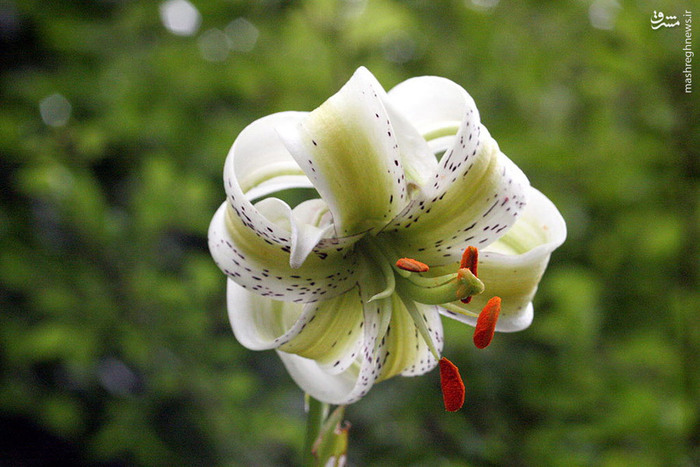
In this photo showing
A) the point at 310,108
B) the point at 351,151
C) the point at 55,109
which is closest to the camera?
the point at 351,151

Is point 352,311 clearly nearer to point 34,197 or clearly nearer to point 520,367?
point 520,367

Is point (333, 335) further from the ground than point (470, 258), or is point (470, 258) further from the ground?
point (470, 258)

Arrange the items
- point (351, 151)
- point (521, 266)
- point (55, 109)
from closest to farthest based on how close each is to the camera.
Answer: point (351, 151) < point (521, 266) < point (55, 109)

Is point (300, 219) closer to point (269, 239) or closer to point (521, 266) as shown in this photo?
point (269, 239)

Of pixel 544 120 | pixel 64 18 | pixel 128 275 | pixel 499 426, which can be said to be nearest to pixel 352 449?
pixel 499 426

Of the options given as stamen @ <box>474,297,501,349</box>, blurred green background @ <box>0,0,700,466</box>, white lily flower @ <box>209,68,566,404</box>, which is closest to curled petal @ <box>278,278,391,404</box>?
white lily flower @ <box>209,68,566,404</box>

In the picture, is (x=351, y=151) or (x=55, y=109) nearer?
(x=351, y=151)

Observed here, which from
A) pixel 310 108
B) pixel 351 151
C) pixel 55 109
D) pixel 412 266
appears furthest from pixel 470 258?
pixel 55 109
